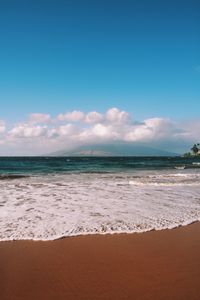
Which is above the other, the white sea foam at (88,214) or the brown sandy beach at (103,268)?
the white sea foam at (88,214)

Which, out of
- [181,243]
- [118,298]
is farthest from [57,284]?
[181,243]

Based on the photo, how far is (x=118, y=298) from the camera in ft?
13.3

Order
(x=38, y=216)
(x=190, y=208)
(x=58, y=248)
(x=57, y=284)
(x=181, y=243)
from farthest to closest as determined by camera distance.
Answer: (x=190, y=208) < (x=38, y=216) < (x=181, y=243) < (x=58, y=248) < (x=57, y=284)

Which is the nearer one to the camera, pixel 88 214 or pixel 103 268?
pixel 103 268

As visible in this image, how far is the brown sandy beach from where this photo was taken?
4.21 m

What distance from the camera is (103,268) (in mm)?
4980

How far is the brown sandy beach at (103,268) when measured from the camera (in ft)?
13.8

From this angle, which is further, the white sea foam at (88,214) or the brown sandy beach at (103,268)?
the white sea foam at (88,214)

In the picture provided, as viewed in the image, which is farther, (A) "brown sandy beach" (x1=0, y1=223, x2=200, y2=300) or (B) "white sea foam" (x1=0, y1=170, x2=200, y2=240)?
(B) "white sea foam" (x1=0, y1=170, x2=200, y2=240)

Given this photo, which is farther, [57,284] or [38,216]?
[38,216]

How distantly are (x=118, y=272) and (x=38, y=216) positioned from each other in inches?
180

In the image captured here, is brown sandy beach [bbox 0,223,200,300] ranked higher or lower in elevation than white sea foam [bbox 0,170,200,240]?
lower

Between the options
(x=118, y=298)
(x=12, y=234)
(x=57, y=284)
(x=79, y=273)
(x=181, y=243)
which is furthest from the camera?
(x=12, y=234)

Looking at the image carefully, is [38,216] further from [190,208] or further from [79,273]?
[190,208]
